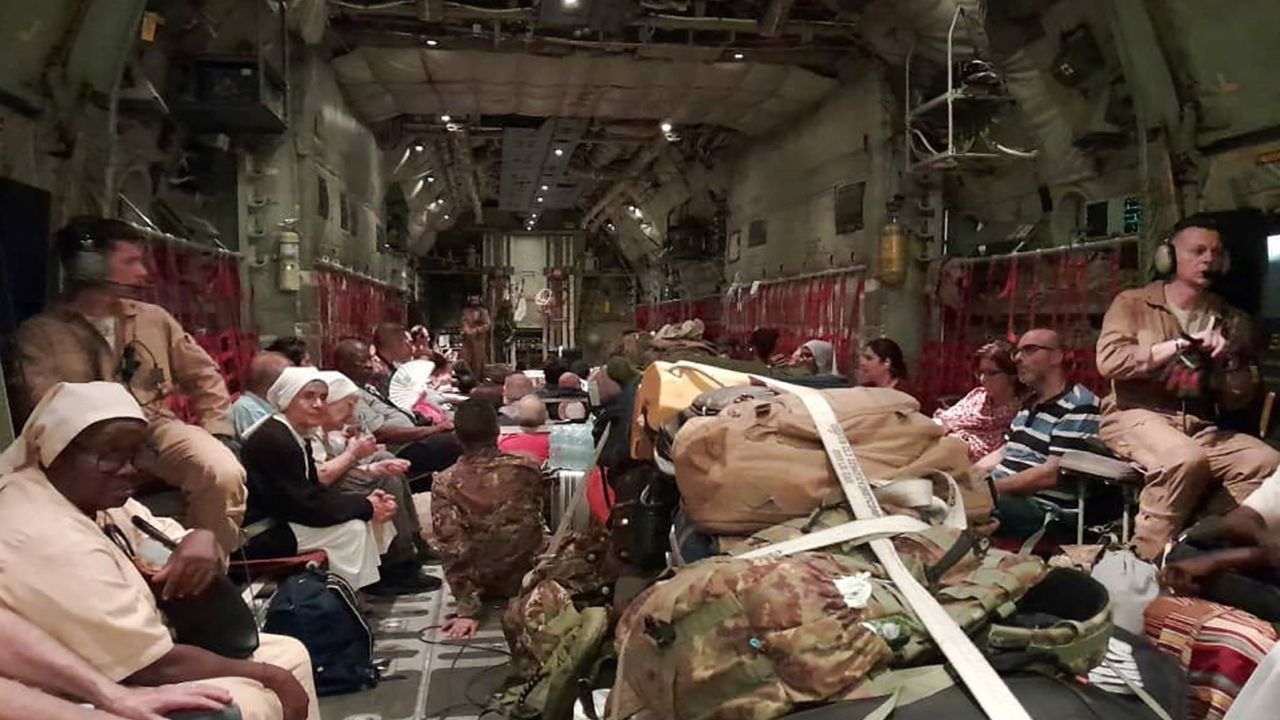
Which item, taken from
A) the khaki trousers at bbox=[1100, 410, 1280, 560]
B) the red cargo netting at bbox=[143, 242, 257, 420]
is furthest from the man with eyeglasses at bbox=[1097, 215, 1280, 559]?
the red cargo netting at bbox=[143, 242, 257, 420]

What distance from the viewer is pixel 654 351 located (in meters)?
5.50

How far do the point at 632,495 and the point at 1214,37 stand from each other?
426cm

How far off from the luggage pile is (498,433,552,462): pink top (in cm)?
313

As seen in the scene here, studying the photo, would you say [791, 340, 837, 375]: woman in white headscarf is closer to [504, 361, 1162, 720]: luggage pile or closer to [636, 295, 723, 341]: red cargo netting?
[504, 361, 1162, 720]: luggage pile

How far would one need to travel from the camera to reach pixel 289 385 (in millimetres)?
4551

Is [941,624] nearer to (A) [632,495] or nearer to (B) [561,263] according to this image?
(A) [632,495]

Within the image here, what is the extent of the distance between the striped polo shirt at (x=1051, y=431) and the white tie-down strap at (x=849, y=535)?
257cm

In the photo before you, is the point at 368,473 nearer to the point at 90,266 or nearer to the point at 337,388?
the point at 337,388

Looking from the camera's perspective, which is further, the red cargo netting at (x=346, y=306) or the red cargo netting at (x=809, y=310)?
→ the red cargo netting at (x=809, y=310)

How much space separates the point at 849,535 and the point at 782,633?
46 centimetres

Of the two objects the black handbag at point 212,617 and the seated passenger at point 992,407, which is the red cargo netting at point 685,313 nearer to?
the seated passenger at point 992,407

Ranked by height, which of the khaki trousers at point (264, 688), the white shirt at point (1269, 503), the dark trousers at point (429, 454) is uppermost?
the white shirt at point (1269, 503)

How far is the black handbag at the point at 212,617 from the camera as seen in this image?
8.86 feet

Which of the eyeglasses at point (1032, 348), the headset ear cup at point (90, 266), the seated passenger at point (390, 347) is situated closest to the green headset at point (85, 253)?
the headset ear cup at point (90, 266)
